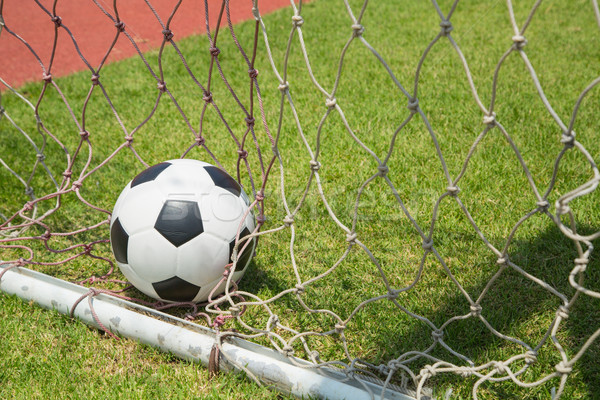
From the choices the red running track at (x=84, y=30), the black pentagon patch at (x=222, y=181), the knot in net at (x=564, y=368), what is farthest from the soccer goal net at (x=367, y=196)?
the red running track at (x=84, y=30)

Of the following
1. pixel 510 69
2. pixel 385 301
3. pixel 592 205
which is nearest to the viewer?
pixel 385 301

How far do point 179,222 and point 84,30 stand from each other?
20.9 ft

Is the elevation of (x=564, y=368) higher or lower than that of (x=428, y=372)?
higher

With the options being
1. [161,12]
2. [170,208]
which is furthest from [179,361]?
[161,12]

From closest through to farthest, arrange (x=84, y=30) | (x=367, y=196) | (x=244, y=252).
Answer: (x=244, y=252) < (x=367, y=196) < (x=84, y=30)

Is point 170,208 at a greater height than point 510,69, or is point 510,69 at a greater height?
point 510,69

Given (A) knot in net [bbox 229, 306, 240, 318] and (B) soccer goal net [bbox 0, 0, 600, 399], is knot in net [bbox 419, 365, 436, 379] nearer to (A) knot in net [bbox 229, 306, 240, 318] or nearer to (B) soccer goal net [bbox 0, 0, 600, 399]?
(B) soccer goal net [bbox 0, 0, 600, 399]

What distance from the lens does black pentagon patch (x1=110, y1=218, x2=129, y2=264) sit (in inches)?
83.4

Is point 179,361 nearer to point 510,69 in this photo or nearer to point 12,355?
point 12,355

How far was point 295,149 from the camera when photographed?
361cm

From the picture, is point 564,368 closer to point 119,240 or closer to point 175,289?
point 175,289

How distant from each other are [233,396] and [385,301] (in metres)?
0.76

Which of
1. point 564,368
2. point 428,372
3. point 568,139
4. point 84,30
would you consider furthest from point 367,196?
point 84,30

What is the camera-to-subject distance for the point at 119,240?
84.2 inches
